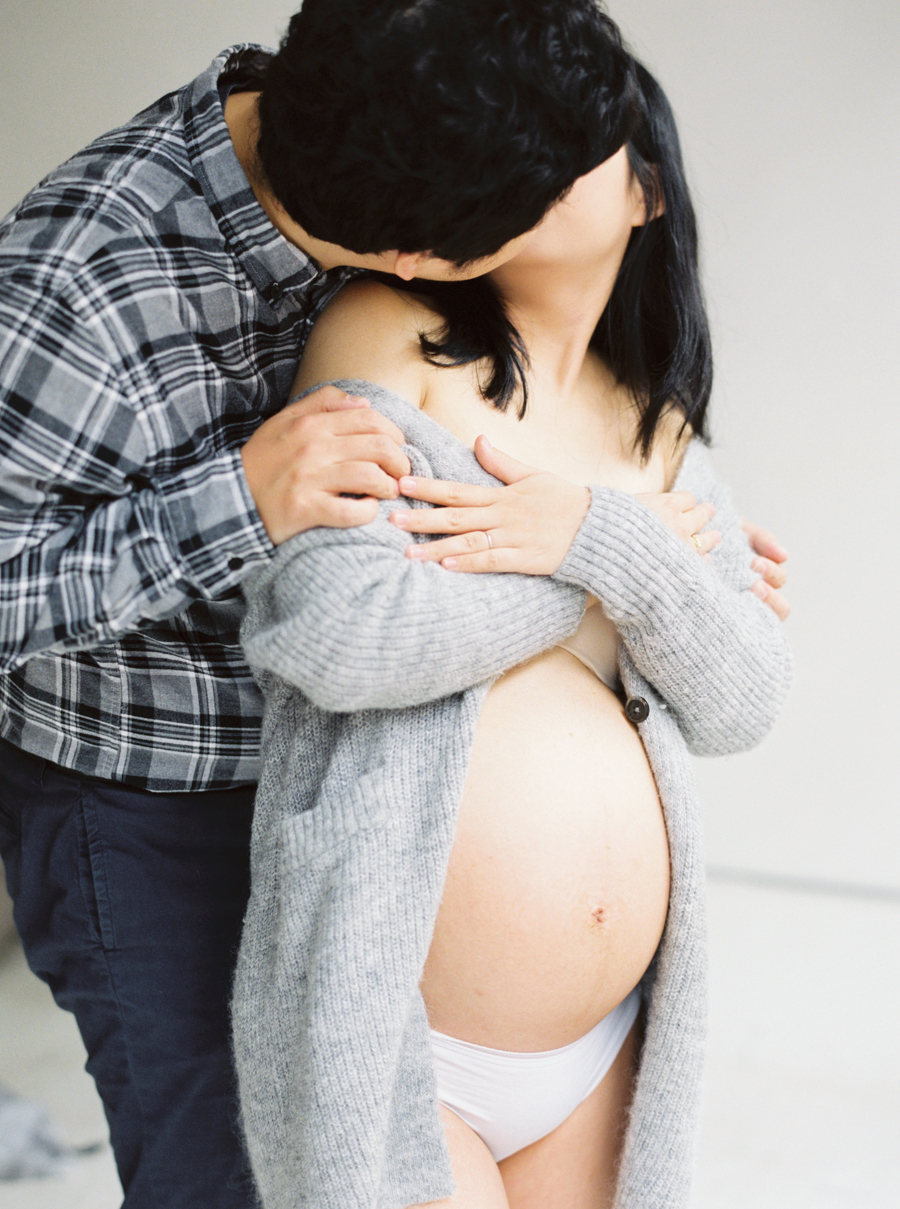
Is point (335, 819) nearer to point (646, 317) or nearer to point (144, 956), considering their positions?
point (144, 956)

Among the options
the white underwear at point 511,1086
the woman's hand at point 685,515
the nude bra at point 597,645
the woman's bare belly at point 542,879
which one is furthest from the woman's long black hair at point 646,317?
the white underwear at point 511,1086

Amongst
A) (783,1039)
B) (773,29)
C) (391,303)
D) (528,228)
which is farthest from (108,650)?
(783,1039)

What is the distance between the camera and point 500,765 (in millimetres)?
833

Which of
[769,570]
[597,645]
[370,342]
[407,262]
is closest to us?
[407,262]

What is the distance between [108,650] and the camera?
87cm

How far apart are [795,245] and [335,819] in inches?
47.7

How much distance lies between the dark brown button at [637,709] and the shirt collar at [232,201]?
0.51m

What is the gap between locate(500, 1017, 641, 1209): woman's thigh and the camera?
94 cm

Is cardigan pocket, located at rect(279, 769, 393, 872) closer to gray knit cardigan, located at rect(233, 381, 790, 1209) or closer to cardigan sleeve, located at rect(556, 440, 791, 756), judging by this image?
gray knit cardigan, located at rect(233, 381, 790, 1209)

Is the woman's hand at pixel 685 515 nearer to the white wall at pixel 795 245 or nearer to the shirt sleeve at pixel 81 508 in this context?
the shirt sleeve at pixel 81 508

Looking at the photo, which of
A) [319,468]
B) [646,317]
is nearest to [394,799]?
[319,468]

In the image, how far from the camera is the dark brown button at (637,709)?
91 cm

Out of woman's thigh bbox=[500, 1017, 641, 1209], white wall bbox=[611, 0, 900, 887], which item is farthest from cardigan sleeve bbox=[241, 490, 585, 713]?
white wall bbox=[611, 0, 900, 887]

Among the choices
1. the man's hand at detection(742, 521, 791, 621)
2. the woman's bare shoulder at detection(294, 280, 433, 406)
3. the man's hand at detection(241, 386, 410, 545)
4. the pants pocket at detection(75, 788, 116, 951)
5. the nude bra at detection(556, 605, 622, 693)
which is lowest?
the pants pocket at detection(75, 788, 116, 951)
